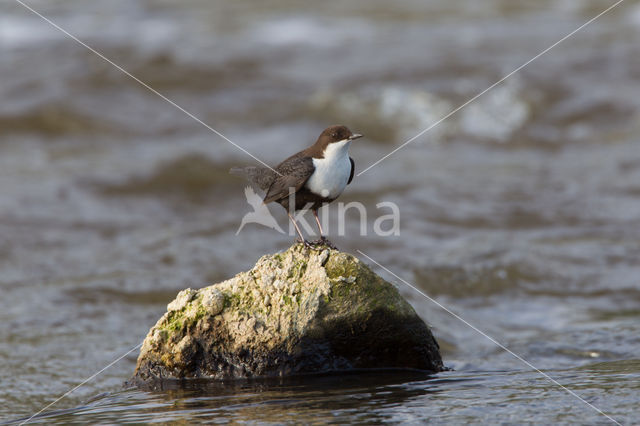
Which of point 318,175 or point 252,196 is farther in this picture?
point 252,196

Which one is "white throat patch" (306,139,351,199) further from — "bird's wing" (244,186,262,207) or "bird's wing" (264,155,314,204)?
"bird's wing" (244,186,262,207)

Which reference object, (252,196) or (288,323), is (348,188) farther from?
(288,323)

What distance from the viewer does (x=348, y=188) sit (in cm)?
1173

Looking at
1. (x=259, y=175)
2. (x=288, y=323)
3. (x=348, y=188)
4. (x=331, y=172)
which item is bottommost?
(x=288, y=323)

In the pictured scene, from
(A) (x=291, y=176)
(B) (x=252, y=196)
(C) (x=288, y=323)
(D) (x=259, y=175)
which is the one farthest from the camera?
(B) (x=252, y=196)

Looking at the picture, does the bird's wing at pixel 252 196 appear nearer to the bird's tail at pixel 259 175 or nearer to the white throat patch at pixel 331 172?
the bird's tail at pixel 259 175

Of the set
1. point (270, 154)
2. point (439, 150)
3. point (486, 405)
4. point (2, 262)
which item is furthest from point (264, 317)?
point (439, 150)

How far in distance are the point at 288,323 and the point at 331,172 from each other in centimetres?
88

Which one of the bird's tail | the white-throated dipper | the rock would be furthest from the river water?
the bird's tail

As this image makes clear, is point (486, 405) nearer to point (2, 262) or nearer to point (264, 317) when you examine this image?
point (264, 317)

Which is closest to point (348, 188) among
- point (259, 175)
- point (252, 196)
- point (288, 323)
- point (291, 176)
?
point (252, 196)

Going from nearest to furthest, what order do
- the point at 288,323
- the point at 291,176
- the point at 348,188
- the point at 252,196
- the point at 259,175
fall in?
the point at 288,323, the point at 291,176, the point at 259,175, the point at 252,196, the point at 348,188

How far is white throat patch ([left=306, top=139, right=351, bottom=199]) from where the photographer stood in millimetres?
4441

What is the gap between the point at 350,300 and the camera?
14.4 feet
